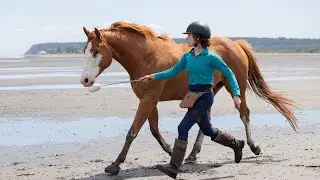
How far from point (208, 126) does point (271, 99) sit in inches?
117

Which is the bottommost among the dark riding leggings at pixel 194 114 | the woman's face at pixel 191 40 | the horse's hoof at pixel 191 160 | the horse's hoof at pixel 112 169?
the horse's hoof at pixel 191 160

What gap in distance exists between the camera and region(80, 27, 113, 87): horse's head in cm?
812

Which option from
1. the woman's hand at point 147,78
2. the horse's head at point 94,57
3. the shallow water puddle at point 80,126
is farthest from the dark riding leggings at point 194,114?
the shallow water puddle at point 80,126

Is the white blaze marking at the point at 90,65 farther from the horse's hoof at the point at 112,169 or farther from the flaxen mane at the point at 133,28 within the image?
the horse's hoof at the point at 112,169

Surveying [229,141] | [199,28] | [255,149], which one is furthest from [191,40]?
[255,149]

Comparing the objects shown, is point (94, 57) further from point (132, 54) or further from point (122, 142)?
point (122, 142)

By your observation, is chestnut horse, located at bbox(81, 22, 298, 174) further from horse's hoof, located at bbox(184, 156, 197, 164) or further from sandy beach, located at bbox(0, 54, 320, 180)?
sandy beach, located at bbox(0, 54, 320, 180)

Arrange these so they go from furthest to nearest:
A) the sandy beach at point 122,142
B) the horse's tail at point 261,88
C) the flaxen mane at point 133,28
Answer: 1. the horse's tail at point 261,88
2. the flaxen mane at point 133,28
3. the sandy beach at point 122,142

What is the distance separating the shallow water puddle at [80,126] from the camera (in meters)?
11.6

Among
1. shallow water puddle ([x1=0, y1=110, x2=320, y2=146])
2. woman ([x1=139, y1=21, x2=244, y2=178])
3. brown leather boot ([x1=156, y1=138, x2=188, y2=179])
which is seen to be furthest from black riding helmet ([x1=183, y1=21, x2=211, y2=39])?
shallow water puddle ([x1=0, y1=110, x2=320, y2=146])

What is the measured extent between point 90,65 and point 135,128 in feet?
3.31

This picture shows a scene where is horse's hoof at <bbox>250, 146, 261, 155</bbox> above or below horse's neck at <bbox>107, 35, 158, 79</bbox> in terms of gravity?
below

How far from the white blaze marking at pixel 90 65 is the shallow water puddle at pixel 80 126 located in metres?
3.29

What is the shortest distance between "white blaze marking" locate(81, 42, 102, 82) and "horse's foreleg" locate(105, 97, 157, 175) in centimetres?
74
